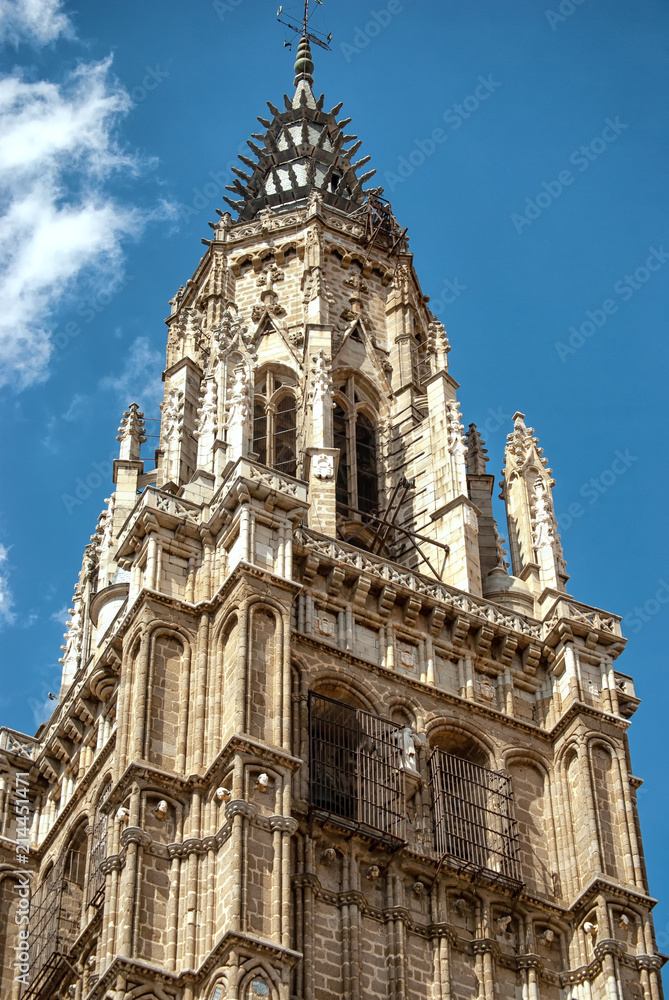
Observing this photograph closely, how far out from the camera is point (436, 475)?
5531 cm

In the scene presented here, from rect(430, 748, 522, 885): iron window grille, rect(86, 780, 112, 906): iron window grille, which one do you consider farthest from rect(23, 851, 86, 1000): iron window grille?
rect(430, 748, 522, 885): iron window grille

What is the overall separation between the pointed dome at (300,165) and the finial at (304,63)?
8.98 feet

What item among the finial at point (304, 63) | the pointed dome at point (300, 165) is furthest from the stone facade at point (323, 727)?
the finial at point (304, 63)

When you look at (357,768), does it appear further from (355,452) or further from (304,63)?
(304,63)

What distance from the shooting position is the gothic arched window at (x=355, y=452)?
184ft

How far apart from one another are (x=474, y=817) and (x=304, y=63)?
111 ft

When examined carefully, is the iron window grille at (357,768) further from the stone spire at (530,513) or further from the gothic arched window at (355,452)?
the gothic arched window at (355,452)

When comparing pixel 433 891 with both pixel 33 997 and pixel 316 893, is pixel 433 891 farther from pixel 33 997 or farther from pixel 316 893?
pixel 33 997

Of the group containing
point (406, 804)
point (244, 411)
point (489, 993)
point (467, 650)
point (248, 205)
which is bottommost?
point (489, 993)

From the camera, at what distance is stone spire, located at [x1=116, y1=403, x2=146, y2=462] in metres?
58.0

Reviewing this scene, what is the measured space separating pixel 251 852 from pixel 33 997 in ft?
24.0

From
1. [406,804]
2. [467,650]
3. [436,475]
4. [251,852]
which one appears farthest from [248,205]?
[251,852]

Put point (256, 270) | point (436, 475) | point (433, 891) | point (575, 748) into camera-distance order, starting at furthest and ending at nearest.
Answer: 1. point (256, 270)
2. point (436, 475)
3. point (575, 748)
4. point (433, 891)

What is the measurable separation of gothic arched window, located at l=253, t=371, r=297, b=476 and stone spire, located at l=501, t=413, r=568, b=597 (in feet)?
16.7
